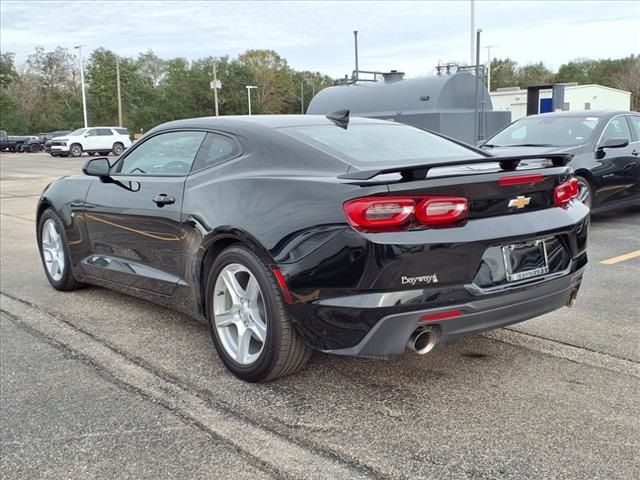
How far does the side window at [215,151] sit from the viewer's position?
12.4 feet

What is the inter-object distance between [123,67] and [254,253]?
233ft

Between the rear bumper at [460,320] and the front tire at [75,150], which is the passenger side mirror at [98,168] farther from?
the front tire at [75,150]

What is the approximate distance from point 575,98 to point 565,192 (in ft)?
152

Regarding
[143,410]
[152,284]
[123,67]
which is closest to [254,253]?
[143,410]

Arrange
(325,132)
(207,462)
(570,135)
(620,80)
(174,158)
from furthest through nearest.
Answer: (620,80) → (570,135) → (174,158) → (325,132) → (207,462)

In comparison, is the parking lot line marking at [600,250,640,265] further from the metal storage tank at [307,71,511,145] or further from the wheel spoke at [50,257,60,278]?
the metal storage tank at [307,71,511,145]

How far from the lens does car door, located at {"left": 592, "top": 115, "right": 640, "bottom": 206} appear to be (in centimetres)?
812

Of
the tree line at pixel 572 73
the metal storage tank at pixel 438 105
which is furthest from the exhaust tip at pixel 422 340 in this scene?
the tree line at pixel 572 73

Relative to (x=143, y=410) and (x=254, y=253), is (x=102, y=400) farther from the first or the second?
(x=254, y=253)

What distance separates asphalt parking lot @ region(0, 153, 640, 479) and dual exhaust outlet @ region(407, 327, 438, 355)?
32 centimetres

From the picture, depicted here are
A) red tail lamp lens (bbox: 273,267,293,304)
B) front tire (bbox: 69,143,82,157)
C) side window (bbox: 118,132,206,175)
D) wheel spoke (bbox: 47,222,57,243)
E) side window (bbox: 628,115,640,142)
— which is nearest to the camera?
red tail lamp lens (bbox: 273,267,293,304)

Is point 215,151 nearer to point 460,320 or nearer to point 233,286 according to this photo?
point 233,286

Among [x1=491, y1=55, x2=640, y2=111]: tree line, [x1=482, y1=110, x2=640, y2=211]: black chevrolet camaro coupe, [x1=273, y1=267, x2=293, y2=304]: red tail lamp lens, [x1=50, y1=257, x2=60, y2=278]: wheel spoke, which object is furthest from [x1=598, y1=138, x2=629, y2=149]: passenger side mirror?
[x1=491, y1=55, x2=640, y2=111]: tree line

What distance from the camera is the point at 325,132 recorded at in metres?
3.86
